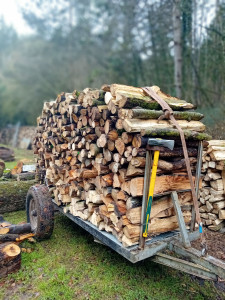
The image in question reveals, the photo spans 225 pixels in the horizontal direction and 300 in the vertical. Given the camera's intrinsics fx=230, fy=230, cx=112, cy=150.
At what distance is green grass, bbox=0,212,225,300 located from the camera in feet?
8.79

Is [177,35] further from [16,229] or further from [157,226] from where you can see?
[16,229]

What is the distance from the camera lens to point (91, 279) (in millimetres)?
2900

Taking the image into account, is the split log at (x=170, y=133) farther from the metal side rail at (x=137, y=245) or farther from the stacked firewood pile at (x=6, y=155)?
the stacked firewood pile at (x=6, y=155)

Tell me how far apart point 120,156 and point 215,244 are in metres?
2.55

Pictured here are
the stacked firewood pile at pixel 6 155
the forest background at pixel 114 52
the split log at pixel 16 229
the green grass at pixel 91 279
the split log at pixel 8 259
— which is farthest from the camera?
the stacked firewood pile at pixel 6 155

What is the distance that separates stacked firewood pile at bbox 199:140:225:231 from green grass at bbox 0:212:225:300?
1.50 metres

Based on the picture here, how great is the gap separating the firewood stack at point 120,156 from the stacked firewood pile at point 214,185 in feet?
3.93

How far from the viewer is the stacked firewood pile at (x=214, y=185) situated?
4086 mm

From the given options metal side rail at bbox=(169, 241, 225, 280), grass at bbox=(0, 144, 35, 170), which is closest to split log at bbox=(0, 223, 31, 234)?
metal side rail at bbox=(169, 241, 225, 280)

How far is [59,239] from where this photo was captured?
150 inches

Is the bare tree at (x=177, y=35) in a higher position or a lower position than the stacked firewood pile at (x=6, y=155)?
higher

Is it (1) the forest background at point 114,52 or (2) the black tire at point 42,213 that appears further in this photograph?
(1) the forest background at point 114,52

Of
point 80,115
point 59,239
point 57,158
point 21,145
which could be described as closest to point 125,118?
point 80,115

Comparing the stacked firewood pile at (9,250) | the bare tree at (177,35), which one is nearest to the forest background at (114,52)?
the bare tree at (177,35)
